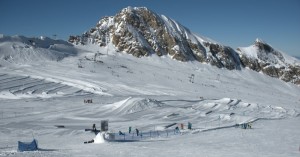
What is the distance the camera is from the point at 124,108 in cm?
5997

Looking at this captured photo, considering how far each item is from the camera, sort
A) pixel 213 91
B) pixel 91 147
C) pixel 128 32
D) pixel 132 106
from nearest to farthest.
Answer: pixel 91 147, pixel 132 106, pixel 213 91, pixel 128 32

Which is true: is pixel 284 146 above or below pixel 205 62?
below

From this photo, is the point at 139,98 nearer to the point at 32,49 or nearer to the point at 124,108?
the point at 124,108

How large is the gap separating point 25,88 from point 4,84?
4907 millimetres

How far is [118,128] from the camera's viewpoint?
152ft

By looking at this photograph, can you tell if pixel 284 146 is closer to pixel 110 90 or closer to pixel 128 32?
pixel 110 90

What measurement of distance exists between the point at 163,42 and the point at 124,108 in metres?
115

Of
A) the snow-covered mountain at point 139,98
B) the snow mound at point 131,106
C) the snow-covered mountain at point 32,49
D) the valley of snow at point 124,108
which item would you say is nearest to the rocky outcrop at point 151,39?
the snow-covered mountain at point 139,98

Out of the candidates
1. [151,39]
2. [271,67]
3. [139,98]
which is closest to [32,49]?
[151,39]

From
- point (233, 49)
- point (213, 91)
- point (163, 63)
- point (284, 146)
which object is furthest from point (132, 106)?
point (233, 49)

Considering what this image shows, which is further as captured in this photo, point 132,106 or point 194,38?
point 194,38

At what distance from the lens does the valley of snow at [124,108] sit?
3244cm

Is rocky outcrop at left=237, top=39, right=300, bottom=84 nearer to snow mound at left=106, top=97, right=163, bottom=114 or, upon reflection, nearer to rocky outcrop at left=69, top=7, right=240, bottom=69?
rocky outcrop at left=69, top=7, right=240, bottom=69

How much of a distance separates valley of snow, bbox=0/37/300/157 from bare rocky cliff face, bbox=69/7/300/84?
8967 millimetres
